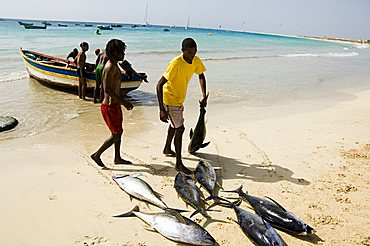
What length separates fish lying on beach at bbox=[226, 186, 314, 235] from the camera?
135 inches

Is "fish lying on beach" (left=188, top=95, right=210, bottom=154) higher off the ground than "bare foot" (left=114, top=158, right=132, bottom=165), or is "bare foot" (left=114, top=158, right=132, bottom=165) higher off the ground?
"fish lying on beach" (left=188, top=95, right=210, bottom=154)

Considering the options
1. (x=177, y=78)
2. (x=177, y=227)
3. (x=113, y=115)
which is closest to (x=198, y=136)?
(x=177, y=78)

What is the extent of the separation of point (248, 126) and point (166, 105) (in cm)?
315

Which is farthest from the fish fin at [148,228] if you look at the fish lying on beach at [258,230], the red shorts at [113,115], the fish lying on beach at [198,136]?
the fish lying on beach at [198,136]

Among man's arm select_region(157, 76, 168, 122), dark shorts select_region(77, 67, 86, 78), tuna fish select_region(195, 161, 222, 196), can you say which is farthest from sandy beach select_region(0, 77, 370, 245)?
dark shorts select_region(77, 67, 86, 78)

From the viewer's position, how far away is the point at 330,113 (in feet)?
29.7

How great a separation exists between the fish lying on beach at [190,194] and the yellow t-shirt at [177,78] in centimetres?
116

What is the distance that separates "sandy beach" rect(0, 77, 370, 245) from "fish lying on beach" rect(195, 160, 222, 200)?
0.27m

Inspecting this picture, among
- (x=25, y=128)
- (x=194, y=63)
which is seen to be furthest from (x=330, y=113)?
(x=25, y=128)

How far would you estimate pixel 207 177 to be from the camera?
458 centimetres

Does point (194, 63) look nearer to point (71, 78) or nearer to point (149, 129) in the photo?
point (149, 129)

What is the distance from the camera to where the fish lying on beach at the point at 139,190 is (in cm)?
403

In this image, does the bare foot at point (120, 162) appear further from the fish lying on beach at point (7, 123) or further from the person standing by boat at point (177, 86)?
the fish lying on beach at point (7, 123)

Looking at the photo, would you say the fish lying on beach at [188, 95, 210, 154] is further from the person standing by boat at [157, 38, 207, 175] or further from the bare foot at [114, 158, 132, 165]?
the bare foot at [114, 158, 132, 165]
